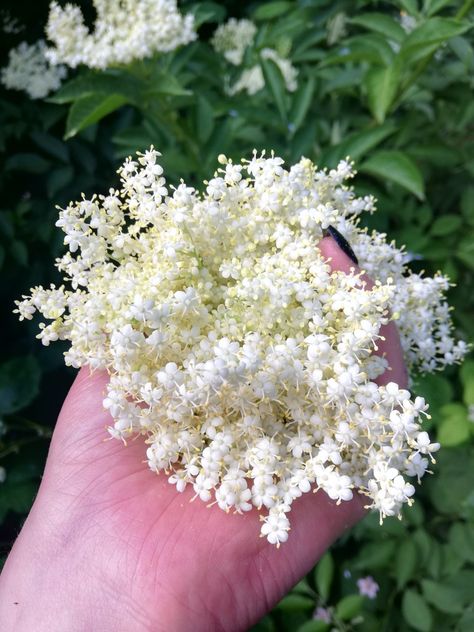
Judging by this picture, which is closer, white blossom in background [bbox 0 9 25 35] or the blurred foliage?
the blurred foliage

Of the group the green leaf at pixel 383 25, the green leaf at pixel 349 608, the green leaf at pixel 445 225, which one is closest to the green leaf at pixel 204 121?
the green leaf at pixel 383 25

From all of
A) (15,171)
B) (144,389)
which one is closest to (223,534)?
(144,389)

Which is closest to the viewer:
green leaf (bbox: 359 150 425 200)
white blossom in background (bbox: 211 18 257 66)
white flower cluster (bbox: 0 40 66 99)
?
green leaf (bbox: 359 150 425 200)

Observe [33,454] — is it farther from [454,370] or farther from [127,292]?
[454,370]

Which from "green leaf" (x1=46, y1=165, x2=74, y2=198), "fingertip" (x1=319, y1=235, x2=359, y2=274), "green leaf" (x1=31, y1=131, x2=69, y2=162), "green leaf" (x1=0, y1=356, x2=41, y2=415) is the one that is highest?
"fingertip" (x1=319, y1=235, x2=359, y2=274)

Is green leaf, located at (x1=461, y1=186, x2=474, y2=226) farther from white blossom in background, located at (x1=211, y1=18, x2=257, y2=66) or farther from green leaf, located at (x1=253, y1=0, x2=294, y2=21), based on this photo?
white blossom in background, located at (x1=211, y1=18, x2=257, y2=66)

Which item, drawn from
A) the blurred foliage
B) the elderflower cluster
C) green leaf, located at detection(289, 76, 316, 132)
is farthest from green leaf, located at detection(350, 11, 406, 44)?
the elderflower cluster

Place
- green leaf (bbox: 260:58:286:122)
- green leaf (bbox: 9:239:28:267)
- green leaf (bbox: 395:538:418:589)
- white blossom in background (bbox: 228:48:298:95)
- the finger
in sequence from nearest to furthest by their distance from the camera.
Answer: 1. the finger
2. green leaf (bbox: 395:538:418:589)
3. green leaf (bbox: 260:58:286:122)
4. green leaf (bbox: 9:239:28:267)
5. white blossom in background (bbox: 228:48:298:95)
